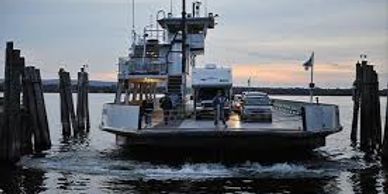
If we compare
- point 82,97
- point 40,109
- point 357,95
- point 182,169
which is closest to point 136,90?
point 82,97

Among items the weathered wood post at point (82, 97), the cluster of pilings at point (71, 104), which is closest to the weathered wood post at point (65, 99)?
the cluster of pilings at point (71, 104)

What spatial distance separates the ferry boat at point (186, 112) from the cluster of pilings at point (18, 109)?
353 cm

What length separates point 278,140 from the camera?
2464 centimetres

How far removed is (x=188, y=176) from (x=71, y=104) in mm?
21590

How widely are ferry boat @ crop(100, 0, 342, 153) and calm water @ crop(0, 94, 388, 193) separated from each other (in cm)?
87

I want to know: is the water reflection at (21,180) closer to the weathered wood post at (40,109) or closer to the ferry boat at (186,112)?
the ferry boat at (186,112)

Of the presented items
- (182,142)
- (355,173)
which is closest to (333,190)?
(355,173)

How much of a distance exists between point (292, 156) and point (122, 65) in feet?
35.0

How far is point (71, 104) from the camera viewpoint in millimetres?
43531

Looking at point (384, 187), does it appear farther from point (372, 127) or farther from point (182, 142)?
point (372, 127)

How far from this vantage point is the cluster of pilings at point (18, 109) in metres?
26.1

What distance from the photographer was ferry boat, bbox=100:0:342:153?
24688mm

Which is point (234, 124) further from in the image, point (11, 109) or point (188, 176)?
point (11, 109)

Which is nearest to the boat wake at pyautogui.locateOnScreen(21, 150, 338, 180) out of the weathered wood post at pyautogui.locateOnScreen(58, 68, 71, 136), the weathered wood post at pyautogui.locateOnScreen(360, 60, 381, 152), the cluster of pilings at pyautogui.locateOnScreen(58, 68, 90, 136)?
the weathered wood post at pyautogui.locateOnScreen(360, 60, 381, 152)
